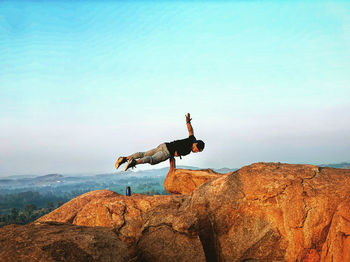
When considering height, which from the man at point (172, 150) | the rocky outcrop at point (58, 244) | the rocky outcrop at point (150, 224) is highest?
the man at point (172, 150)

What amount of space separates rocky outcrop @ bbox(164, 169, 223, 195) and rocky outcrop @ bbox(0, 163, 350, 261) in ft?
15.1

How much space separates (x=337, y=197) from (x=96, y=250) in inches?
349

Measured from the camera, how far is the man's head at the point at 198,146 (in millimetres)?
16656

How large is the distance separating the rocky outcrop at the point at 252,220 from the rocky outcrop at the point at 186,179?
461 centimetres

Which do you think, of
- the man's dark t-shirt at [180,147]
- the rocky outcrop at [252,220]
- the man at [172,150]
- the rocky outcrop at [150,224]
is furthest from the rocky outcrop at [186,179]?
the rocky outcrop at [252,220]

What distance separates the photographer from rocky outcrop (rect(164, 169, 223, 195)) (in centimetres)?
1639

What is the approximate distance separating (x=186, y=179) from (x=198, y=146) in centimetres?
234

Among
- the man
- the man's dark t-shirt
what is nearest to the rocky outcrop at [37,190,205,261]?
the man

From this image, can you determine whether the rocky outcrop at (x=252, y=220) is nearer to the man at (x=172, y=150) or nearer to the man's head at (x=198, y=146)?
the man at (x=172, y=150)

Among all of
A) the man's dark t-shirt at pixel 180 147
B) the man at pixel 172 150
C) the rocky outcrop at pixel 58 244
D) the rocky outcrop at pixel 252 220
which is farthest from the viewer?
the man's dark t-shirt at pixel 180 147

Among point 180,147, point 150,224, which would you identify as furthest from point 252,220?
point 180,147

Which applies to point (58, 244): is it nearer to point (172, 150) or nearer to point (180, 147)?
point (172, 150)

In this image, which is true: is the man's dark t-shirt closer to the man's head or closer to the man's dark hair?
the man's head

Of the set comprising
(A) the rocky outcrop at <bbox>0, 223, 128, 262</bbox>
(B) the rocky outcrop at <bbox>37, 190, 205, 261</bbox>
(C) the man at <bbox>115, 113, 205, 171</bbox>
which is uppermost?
(C) the man at <bbox>115, 113, 205, 171</bbox>
